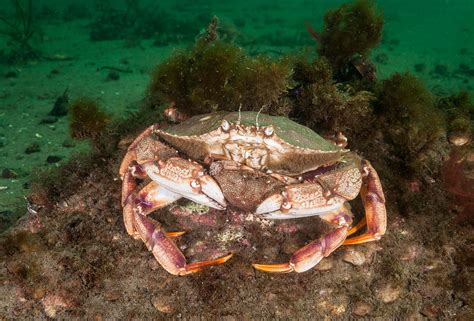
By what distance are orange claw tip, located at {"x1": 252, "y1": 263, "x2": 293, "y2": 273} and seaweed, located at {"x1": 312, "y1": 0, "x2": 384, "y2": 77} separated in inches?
153

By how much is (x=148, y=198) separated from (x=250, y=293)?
1.35 m

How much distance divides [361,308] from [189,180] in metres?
2.09

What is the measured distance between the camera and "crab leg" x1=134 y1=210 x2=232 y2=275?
318cm

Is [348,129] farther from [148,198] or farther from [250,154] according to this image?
[148,198]

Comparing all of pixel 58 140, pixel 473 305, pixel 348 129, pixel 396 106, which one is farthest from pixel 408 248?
pixel 58 140

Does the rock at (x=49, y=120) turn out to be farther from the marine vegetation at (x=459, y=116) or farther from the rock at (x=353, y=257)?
the marine vegetation at (x=459, y=116)

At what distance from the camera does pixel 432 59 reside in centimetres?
1800

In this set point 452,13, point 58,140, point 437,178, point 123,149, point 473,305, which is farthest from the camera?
point 452,13

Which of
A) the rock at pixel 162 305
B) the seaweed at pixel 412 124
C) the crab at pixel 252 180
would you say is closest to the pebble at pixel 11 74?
the crab at pixel 252 180

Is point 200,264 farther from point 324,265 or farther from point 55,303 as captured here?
point 55,303

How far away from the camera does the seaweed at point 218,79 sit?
174 inches

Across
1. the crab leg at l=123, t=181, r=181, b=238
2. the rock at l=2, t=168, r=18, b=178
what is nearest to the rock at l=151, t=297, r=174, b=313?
the crab leg at l=123, t=181, r=181, b=238

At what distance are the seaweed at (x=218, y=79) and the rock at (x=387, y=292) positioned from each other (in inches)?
92.3

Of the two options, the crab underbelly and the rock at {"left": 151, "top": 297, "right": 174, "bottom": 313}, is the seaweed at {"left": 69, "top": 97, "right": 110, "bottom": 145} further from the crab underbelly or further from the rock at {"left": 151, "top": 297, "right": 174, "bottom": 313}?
the crab underbelly
